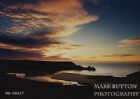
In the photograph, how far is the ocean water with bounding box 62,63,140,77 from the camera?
396cm

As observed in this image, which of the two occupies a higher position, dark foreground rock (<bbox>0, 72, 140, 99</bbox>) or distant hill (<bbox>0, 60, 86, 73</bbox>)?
distant hill (<bbox>0, 60, 86, 73</bbox>)

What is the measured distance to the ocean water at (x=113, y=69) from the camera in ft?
13.0

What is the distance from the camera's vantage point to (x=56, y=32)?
3.99 meters

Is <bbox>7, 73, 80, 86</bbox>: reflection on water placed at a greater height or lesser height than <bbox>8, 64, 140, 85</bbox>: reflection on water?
lesser

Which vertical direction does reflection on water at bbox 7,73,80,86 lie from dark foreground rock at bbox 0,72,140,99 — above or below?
above

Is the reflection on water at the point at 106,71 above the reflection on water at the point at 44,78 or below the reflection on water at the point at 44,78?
above

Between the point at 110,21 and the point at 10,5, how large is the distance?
720 millimetres

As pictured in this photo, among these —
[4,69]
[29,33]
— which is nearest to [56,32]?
[29,33]

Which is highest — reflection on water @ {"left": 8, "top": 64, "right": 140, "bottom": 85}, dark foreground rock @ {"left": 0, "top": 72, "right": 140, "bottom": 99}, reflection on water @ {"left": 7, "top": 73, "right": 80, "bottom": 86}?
reflection on water @ {"left": 8, "top": 64, "right": 140, "bottom": 85}

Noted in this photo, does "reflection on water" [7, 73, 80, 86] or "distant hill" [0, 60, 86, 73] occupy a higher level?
"distant hill" [0, 60, 86, 73]

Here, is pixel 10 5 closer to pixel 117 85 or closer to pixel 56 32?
pixel 56 32

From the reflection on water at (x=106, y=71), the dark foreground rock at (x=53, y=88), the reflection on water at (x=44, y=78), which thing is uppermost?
the reflection on water at (x=106, y=71)

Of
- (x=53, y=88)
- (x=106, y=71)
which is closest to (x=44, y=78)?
(x=53, y=88)

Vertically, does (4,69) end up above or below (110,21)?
below
